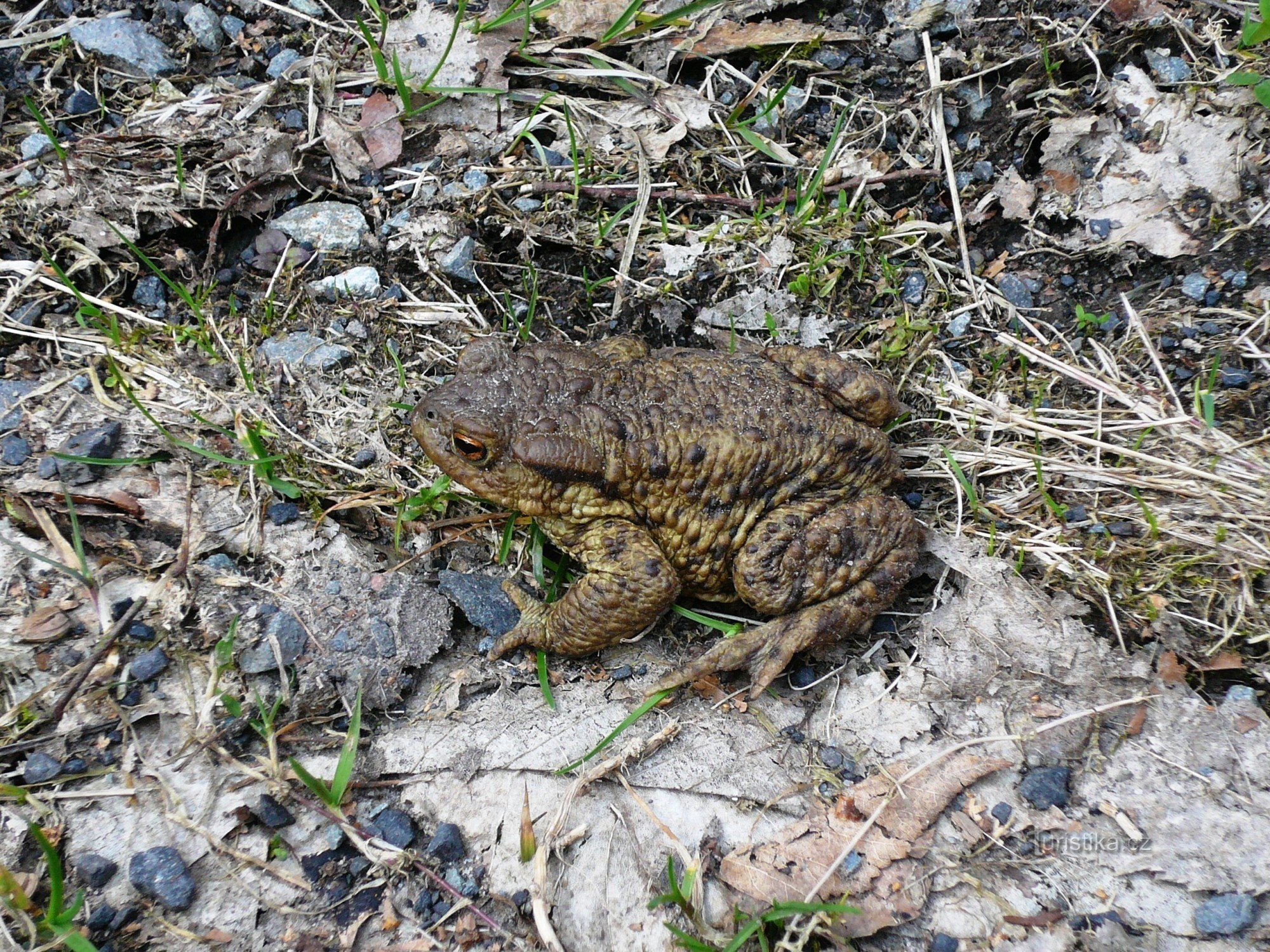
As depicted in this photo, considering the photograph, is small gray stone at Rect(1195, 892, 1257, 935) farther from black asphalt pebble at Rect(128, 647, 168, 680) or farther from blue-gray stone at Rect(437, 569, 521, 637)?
black asphalt pebble at Rect(128, 647, 168, 680)

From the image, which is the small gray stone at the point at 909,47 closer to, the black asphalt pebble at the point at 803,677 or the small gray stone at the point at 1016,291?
the small gray stone at the point at 1016,291

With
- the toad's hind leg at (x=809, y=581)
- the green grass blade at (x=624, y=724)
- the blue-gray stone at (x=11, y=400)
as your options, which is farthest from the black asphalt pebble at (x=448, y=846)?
the blue-gray stone at (x=11, y=400)

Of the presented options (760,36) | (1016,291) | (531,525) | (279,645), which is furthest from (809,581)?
(760,36)

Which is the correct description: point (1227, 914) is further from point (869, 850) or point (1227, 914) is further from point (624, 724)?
point (624, 724)

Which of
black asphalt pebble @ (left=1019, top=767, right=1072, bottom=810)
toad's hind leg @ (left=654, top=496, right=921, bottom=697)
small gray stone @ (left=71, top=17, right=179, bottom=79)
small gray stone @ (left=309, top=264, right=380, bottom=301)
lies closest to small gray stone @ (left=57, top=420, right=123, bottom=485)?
small gray stone @ (left=309, top=264, right=380, bottom=301)

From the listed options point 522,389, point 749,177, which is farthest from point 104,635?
point 749,177

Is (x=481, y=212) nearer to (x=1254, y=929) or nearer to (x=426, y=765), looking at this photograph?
(x=426, y=765)
